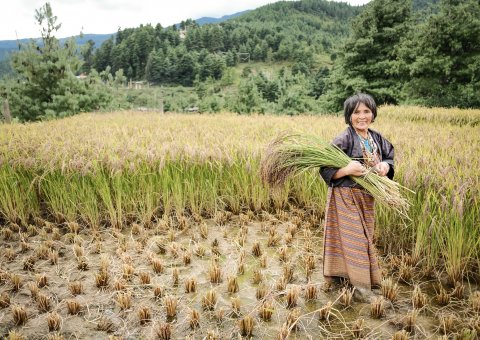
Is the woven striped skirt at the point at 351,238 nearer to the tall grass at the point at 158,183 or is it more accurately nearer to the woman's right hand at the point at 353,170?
the woman's right hand at the point at 353,170

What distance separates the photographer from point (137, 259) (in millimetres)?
2934

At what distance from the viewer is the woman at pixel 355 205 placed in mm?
2268

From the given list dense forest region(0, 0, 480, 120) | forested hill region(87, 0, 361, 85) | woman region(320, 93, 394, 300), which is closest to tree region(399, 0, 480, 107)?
dense forest region(0, 0, 480, 120)

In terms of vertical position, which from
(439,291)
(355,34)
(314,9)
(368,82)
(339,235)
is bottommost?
(439,291)

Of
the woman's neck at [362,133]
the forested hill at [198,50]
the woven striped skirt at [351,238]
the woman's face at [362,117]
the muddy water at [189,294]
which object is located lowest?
the muddy water at [189,294]

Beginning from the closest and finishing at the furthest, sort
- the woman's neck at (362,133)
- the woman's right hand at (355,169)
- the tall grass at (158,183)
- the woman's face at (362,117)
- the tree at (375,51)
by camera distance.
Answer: the woman's right hand at (355,169)
the woman's face at (362,117)
the woman's neck at (362,133)
the tall grass at (158,183)
the tree at (375,51)

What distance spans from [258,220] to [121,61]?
9553cm

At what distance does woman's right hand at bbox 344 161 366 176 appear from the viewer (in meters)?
2.18

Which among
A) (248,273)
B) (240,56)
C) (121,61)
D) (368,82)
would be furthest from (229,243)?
(240,56)

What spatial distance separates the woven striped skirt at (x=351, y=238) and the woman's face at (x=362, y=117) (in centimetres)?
47

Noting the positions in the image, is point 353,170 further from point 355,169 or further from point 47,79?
point 47,79

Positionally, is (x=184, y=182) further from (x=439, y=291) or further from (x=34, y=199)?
(x=439, y=291)

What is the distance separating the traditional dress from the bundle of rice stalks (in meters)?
0.08

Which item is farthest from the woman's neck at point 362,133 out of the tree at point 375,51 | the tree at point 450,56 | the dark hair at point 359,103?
the tree at point 375,51
